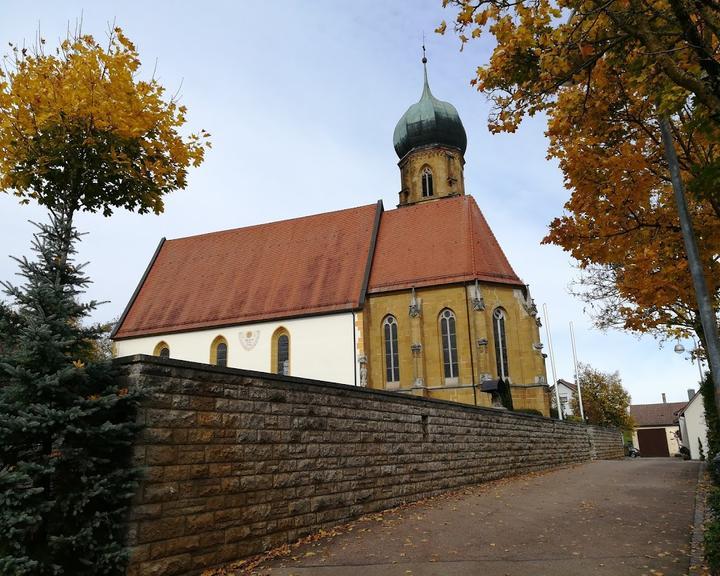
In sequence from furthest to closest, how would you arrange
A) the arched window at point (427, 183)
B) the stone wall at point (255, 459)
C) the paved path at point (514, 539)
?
the arched window at point (427, 183), the paved path at point (514, 539), the stone wall at point (255, 459)

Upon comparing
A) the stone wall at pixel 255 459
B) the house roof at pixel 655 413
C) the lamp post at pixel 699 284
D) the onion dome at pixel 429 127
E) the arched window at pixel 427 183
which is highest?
the onion dome at pixel 429 127

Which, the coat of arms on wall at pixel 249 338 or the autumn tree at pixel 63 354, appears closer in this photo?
the autumn tree at pixel 63 354

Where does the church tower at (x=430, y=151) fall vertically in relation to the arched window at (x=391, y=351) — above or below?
above

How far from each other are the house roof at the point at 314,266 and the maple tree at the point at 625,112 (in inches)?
539

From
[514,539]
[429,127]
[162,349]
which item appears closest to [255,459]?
[514,539]

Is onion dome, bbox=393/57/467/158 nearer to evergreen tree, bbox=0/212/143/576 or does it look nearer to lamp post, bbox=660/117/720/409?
lamp post, bbox=660/117/720/409

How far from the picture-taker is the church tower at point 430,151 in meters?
39.0

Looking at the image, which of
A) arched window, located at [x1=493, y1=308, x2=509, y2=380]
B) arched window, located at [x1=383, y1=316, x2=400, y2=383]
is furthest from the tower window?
arched window, located at [x1=493, y1=308, x2=509, y2=380]

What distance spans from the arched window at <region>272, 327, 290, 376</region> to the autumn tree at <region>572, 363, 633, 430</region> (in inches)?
1287

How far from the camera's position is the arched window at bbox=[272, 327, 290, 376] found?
2706 cm

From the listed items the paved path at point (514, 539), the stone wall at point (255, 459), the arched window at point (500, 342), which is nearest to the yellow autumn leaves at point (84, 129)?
the stone wall at point (255, 459)

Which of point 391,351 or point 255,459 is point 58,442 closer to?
point 255,459

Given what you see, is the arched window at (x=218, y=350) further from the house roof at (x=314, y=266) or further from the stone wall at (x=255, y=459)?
the stone wall at (x=255, y=459)

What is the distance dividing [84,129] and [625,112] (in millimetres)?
8025
